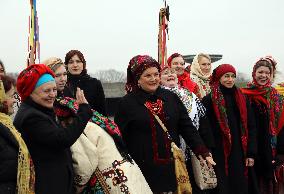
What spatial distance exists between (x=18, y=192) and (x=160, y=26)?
4575 mm

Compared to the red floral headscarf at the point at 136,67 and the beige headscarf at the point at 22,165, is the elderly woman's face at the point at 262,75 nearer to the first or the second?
the red floral headscarf at the point at 136,67

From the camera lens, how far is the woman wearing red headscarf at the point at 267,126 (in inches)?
168

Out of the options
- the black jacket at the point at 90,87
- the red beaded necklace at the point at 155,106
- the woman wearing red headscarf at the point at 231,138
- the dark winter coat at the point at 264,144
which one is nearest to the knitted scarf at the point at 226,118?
the woman wearing red headscarf at the point at 231,138

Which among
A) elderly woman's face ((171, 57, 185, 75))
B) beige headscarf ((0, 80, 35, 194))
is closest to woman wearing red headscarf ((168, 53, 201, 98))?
elderly woman's face ((171, 57, 185, 75))

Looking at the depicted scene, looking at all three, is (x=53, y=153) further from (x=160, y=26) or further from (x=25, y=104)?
(x=160, y=26)

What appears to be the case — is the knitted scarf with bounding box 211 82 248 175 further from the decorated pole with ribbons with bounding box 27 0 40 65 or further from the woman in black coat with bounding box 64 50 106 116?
the decorated pole with ribbons with bounding box 27 0 40 65

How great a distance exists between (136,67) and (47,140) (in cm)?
124

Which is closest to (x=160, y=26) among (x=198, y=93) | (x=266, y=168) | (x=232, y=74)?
(x=198, y=93)

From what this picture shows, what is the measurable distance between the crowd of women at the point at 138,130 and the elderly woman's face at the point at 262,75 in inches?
0.5

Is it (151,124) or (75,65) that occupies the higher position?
(75,65)

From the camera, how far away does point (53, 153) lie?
2490 millimetres

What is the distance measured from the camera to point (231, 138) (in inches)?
159

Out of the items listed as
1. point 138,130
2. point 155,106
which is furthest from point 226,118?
point 138,130

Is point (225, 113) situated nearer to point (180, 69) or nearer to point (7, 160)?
point (180, 69)
